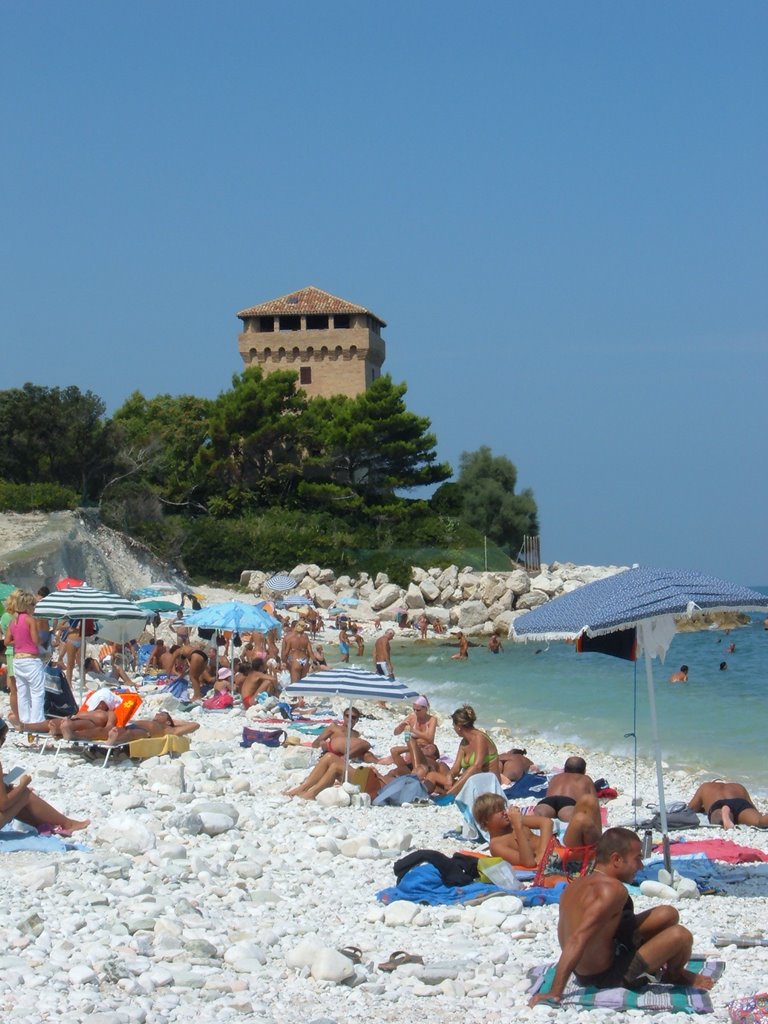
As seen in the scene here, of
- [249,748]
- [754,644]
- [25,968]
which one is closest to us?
[25,968]

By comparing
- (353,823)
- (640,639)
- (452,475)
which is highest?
(452,475)

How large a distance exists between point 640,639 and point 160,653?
14371mm

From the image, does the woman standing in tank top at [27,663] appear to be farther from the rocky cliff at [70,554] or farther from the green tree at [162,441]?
the green tree at [162,441]

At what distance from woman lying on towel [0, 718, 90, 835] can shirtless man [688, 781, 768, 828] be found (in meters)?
5.17

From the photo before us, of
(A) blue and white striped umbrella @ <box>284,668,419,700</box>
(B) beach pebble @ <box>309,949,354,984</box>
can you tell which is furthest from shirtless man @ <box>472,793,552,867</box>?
(B) beach pebble @ <box>309,949,354,984</box>

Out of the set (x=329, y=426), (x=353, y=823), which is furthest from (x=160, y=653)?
(x=329, y=426)

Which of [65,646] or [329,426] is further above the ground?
[329,426]

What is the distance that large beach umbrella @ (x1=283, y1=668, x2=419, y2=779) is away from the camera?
34.6ft

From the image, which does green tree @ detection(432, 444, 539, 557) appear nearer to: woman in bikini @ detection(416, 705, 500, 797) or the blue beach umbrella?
the blue beach umbrella

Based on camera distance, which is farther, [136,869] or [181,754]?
[181,754]

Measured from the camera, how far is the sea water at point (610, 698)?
16031 millimetres

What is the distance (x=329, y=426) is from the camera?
5091 cm

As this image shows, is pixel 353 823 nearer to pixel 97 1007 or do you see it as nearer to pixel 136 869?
pixel 136 869

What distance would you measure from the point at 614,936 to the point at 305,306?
55.6 m
